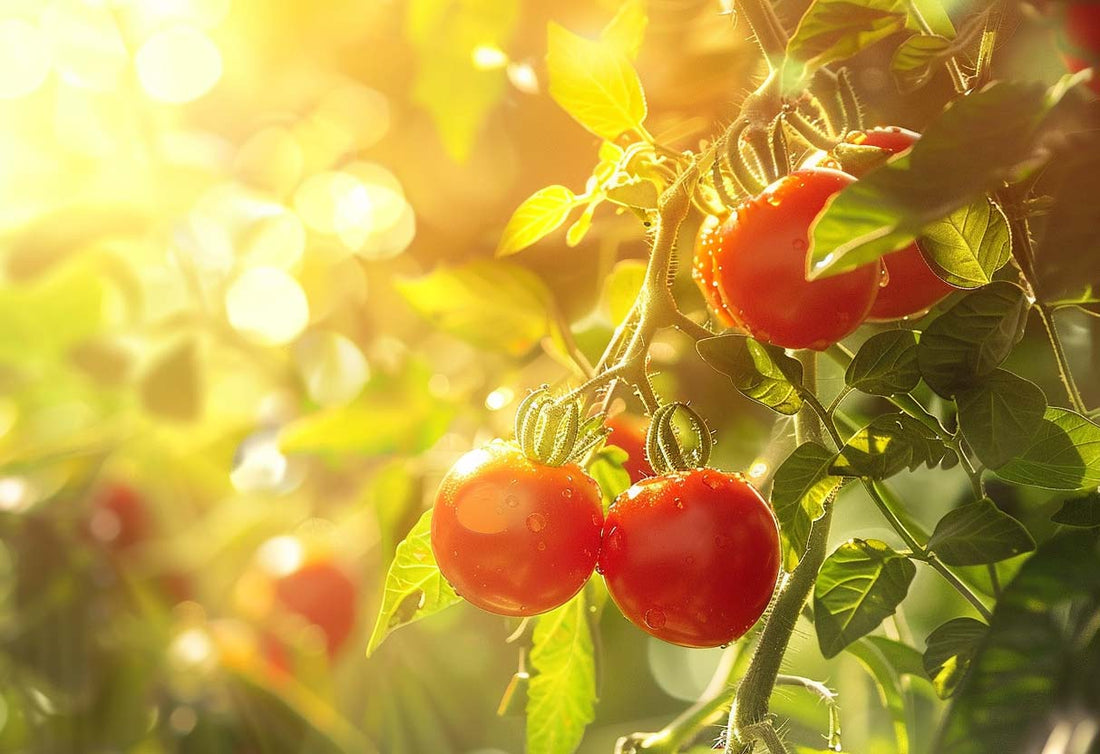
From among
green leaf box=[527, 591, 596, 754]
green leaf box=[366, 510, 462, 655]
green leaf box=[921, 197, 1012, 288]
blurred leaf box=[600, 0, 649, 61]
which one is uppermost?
blurred leaf box=[600, 0, 649, 61]

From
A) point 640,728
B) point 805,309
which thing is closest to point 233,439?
point 640,728

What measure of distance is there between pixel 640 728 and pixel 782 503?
1128 mm

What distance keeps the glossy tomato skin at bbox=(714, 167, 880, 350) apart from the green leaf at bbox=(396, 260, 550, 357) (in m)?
0.30

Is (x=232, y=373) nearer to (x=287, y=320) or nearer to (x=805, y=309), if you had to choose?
(x=287, y=320)

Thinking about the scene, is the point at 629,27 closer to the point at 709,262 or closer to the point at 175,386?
the point at 709,262

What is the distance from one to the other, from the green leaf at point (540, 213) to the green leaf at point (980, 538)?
25cm

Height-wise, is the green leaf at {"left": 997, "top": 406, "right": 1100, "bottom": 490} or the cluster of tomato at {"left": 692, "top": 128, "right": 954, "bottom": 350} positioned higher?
the cluster of tomato at {"left": 692, "top": 128, "right": 954, "bottom": 350}

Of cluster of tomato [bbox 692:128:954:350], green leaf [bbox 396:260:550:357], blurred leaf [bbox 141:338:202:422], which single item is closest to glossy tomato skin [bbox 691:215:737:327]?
cluster of tomato [bbox 692:128:954:350]

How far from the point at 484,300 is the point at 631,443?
184 mm

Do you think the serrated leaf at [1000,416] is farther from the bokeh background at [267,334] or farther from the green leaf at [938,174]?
the bokeh background at [267,334]

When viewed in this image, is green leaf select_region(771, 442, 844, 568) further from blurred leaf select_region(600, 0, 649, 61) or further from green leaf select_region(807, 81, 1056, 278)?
blurred leaf select_region(600, 0, 649, 61)

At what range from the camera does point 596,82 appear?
55 cm

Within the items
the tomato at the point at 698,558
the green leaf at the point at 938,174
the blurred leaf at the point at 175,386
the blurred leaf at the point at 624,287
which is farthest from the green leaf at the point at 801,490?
the blurred leaf at the point at 175,386

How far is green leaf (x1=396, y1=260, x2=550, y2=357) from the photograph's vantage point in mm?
→ 749
